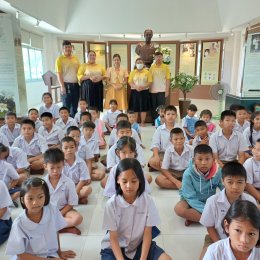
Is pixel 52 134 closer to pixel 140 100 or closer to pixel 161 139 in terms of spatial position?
pixel 161 139

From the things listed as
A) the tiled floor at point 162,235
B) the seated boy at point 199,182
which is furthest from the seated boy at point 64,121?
the seated boy at point 199,182

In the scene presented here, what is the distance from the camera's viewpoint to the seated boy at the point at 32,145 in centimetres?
301

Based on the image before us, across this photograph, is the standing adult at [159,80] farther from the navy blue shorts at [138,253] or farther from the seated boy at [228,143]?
the navy blue shorts at [138,253]

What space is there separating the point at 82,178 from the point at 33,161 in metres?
0.91

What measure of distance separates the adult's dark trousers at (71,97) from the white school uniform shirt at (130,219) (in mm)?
3703

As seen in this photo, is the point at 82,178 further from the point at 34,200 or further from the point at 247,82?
the point at 247,82

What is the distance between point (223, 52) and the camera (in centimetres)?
912

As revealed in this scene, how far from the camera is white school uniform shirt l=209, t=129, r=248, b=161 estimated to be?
2.90 meters

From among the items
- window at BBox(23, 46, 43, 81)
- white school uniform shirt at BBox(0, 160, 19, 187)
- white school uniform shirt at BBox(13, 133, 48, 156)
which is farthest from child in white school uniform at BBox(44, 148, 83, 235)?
window at BBox(23, 46, 43, 81)

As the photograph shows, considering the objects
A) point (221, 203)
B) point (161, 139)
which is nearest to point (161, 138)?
point (161, 139)

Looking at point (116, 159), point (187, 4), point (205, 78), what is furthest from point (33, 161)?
point (205, 78)

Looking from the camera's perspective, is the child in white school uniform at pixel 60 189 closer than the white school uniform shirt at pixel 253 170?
Yes

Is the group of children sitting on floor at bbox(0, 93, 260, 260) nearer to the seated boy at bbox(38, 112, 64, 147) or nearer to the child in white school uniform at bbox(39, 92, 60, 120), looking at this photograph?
the seated boy at bbox(38, 112, 64, 147)

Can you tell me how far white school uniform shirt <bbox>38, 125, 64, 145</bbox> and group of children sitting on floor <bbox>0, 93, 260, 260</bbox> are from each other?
13 millimetres
